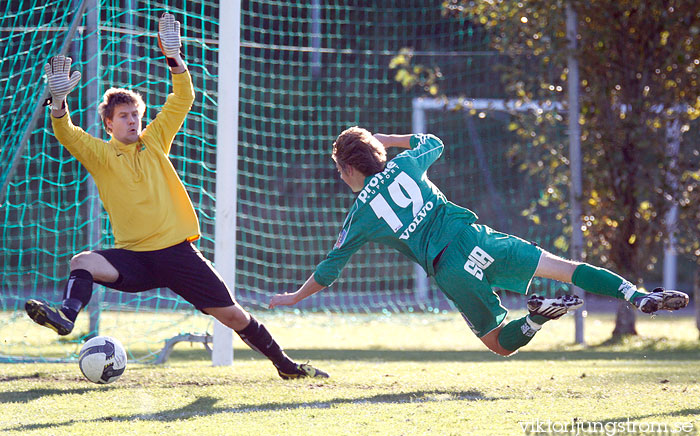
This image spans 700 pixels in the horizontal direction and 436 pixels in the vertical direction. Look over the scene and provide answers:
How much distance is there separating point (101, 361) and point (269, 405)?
947 millimetres

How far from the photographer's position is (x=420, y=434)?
11.5 ft

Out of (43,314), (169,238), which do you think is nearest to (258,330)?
(169,238)

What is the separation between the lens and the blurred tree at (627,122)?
8312 millimetres

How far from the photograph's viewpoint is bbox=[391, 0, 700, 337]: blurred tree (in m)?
8.31

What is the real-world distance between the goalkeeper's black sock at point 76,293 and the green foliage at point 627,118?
17.6ft

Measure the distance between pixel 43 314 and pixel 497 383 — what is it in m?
2.53

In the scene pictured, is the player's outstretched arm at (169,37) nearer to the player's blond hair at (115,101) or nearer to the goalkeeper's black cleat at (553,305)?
the player's blond hair at (115,101)

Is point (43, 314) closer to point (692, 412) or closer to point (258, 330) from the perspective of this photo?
point (258, 330)

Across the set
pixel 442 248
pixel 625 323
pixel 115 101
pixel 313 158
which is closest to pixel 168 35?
pixel 115 101

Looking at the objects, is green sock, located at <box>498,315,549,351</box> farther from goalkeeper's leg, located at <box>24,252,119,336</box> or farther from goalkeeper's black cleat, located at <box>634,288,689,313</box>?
goalkeeper's leg, located at <box>24,252,119,336</box>

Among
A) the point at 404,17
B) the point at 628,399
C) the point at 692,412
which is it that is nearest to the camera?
the point at 692,412

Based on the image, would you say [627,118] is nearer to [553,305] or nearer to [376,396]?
[553,305]

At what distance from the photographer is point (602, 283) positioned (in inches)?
166

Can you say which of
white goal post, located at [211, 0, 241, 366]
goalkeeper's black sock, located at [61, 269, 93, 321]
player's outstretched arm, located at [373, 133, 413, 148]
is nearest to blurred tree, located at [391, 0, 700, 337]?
white goal post, located at [211, 0, 241, 366]
